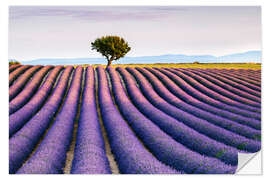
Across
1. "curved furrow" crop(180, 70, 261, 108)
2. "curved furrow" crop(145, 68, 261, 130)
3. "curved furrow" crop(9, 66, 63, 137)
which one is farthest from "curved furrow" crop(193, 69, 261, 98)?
"curved furrow" crop(9, 66, 63, 137)

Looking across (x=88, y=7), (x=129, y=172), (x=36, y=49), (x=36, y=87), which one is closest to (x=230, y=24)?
(x=88, y=7)

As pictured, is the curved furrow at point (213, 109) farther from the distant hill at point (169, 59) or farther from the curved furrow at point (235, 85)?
the distant hill at point (169, 59)

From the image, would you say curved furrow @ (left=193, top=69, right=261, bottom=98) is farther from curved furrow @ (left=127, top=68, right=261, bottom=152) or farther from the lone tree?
the lone tree

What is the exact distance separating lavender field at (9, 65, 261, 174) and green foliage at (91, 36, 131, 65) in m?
1.58

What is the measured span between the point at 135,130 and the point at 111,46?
14.8 feet

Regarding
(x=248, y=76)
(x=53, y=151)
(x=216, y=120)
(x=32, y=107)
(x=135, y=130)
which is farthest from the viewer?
(x=248, y=76)

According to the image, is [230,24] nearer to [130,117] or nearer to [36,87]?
[130,117]

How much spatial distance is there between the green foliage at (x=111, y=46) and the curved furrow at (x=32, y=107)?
7.71 feet

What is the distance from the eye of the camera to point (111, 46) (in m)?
9.75

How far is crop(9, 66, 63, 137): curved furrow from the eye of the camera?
5513 mm

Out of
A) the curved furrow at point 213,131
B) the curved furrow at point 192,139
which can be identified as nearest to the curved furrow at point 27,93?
the curved furrow at point 192,139

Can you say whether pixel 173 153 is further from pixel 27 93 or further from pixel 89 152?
pixel 27 93

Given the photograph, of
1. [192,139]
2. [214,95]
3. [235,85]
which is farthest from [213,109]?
[192,139]
